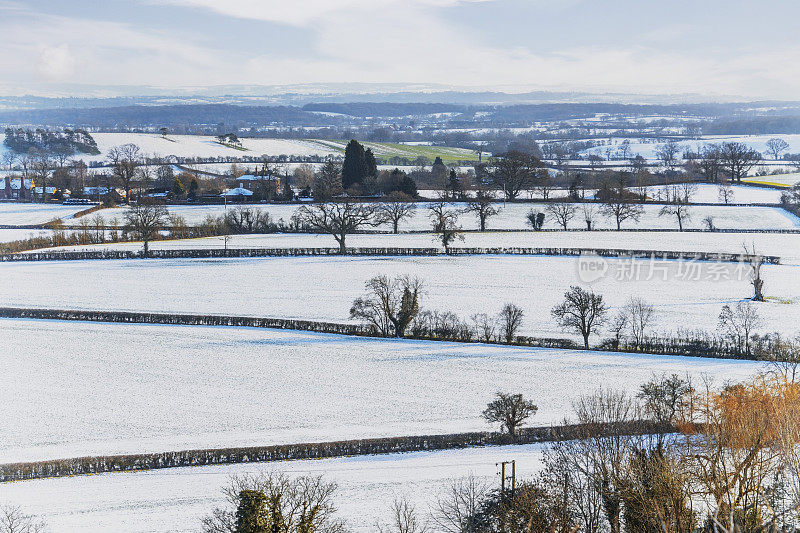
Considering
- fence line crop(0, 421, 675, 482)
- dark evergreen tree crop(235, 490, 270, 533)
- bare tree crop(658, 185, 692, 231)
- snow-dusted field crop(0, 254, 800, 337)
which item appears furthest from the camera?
bare tree crop(658, 185, 692, 231)

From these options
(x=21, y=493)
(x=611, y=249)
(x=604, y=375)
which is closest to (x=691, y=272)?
(x=611, y=249)

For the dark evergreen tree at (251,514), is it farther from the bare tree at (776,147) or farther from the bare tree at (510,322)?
the bare tree at (776,147)

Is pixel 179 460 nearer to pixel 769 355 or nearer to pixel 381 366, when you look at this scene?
pixel 381 366

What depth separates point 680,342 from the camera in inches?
1444

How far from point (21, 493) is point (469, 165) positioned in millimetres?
116596

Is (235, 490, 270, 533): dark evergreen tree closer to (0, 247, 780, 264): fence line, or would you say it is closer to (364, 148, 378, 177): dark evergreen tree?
(0, 247, 780, 264): fence line

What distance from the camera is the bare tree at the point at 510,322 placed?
38241 millimetres

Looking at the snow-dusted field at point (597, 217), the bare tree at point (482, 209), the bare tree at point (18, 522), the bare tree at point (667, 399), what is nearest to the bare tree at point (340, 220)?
the snow-dusted field at point (597, 217)

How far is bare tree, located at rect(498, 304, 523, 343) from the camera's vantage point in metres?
38.2

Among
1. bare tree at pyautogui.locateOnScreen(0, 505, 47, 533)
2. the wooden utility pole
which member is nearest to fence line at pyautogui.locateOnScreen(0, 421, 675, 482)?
the wooden utility pole

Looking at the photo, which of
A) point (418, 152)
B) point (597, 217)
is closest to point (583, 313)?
point (597, 217)

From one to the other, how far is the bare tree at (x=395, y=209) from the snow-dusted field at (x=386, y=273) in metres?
12.1

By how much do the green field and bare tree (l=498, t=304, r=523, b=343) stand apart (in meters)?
106

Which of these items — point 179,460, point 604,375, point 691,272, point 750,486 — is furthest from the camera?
point 691,272
